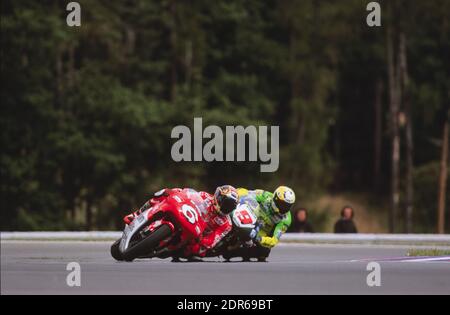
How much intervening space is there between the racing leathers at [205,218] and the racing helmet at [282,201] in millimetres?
937

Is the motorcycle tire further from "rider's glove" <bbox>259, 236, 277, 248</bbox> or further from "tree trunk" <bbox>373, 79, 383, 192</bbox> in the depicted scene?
"tree trunk" <bbox>373, 79, 383, 192</bbox>

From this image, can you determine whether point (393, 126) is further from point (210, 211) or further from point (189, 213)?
point (189, 213)

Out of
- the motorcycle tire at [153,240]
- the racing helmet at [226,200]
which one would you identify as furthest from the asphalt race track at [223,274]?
the racing helmet at [226,200]

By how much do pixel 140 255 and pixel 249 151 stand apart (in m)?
27.2

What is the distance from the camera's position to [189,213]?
16266 millimetres

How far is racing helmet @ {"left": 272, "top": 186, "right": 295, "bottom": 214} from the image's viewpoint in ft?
56.8

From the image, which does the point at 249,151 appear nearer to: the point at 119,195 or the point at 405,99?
the point at 119,195

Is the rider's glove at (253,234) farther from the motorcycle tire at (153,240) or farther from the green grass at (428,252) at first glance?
the green grass at (428,252)

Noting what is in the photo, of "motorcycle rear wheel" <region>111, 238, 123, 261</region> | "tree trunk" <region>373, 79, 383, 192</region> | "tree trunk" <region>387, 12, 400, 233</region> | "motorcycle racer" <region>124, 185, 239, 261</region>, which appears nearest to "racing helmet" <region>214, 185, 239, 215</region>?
"motorcycle racer" <region>124, 185, 239, 261</region>

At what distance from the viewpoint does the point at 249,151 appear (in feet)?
144

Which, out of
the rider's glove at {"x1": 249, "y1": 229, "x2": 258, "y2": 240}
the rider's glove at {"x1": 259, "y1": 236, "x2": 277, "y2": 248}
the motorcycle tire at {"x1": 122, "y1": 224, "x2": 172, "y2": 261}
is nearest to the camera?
the motorcycle tire at {"x1": 122, "y1": 224, "x2": 172, "y2": 261}

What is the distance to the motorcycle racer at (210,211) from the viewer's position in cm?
1647

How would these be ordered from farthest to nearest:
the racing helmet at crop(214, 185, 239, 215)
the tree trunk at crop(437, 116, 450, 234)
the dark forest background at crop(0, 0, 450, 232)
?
1. the tree trunk at crop(437, 116, 450, 234)
2. the dark forest background at crop(0, 0, 450, 232)
3. the racing helmet at crop(214, 185, 239, 215)
